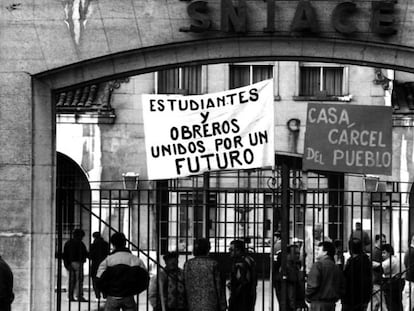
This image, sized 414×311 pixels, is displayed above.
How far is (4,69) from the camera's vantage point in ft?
53.8

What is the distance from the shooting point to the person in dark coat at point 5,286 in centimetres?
1550

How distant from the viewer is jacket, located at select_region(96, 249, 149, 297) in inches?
634

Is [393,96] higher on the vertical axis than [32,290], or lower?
higher

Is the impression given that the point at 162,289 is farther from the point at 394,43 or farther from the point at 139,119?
the point at 139,119

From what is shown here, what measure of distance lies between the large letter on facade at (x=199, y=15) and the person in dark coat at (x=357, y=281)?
394 cm

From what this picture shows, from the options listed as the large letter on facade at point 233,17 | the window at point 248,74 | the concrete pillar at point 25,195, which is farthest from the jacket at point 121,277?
the window at point 248,74

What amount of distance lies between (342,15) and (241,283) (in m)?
4.22

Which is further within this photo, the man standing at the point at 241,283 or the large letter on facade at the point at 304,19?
the man standing at the point at 241,283

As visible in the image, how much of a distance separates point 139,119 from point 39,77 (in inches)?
633

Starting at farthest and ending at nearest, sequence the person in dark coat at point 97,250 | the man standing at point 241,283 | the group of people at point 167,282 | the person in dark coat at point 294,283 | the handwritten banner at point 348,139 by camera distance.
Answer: the person in dark coat at point 97,250
the person in dark coat at point 294,283
the man standing at point 241,283
the handwritten banner at point 348,139
the group of people at point 167,282

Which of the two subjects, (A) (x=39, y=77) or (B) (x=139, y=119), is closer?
(A) (x=39, y=77)

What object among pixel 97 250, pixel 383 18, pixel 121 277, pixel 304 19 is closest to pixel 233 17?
pixel 304 19

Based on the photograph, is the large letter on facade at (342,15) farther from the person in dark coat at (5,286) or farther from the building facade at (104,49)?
the person in dark coat at (5,286)

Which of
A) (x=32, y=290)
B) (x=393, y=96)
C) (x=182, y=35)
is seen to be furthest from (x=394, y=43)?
(x=393, y=96)
